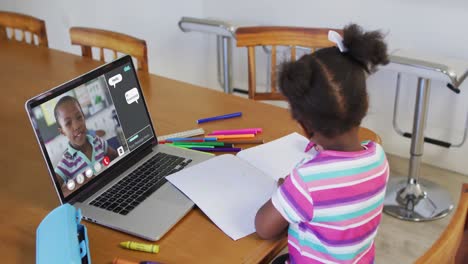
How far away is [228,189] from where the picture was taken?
118 cm

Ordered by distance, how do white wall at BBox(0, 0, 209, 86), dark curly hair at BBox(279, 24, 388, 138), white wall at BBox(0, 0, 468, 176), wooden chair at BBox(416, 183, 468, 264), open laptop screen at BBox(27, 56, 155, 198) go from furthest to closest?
white wall at BBox(0, 0, 209, 86), white wall at BBox(0, 0, 468, 176), open laptop screen at BBox(27, 56, 155, 198), dark curly hair at BBox(279, 24, 388, 138), wooden chair at BBox(416, 183, 468, 264)

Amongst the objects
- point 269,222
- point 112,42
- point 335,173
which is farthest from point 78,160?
point 112,42

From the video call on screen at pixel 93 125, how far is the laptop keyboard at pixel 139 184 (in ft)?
0.17

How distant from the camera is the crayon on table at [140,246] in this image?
1004mm

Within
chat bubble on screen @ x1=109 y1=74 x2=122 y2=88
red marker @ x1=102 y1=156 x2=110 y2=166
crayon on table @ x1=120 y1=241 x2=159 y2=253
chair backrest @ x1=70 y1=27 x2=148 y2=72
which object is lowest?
crayon on table @ x1=120 y1=241 x2=159 y2=253

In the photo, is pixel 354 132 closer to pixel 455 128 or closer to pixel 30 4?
pixel 455 128

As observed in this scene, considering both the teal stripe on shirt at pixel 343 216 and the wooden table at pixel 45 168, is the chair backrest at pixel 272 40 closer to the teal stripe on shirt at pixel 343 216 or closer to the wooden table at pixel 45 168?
the wooden table at pixel 45 168

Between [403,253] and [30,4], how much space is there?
259 cm

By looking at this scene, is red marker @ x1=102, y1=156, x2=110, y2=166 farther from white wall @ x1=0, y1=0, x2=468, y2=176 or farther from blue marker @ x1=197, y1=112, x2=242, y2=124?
white wall @ x1=0, y1=0, x2=468, y2=176

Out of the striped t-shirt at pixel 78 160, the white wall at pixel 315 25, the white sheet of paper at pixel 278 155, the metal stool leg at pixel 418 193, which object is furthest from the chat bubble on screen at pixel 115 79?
the metal stool leg at pixel 418 193

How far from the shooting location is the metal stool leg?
2412 mm

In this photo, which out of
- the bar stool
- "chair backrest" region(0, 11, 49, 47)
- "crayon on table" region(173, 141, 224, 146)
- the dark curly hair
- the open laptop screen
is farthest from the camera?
"chair backrest" region(0, 11, 49, 47)

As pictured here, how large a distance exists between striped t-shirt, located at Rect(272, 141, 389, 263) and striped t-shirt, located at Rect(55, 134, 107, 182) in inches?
16.6

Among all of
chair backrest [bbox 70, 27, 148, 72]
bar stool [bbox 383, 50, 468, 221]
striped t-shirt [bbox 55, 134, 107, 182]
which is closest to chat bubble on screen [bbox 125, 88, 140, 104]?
striped t-shirt [bbox 55, 134, 107, 182]
